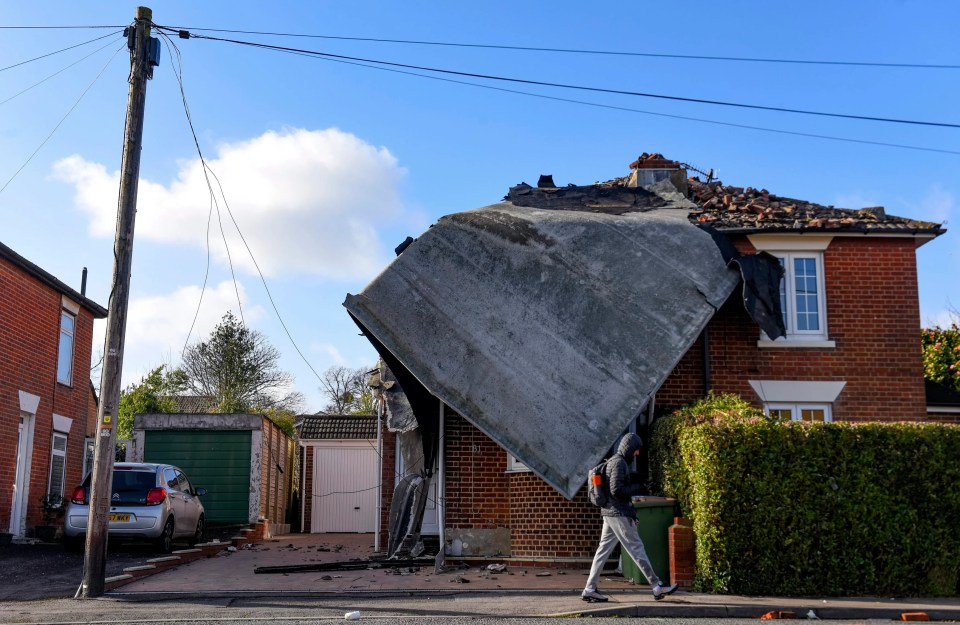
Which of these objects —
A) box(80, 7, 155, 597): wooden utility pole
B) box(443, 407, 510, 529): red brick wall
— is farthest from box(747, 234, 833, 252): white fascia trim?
box(80, 7, 155, 597): wooden utility pole

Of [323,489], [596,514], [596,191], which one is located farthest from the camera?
[323,489]

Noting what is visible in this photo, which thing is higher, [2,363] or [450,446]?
[2,363]

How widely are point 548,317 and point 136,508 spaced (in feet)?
25.9

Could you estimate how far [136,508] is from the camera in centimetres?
1508

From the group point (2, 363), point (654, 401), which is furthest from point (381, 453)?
point (2, 363)

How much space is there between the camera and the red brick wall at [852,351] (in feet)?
46.1

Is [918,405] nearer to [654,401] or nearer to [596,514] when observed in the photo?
[654,401]

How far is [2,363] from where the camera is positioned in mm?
17312

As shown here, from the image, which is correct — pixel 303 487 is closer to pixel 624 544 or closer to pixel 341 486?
pixel 341 486

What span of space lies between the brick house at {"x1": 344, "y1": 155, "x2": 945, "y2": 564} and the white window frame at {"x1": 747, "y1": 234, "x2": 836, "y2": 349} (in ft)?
0.08

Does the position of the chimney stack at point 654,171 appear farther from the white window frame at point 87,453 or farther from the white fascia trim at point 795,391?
the white window frame at point 87,453

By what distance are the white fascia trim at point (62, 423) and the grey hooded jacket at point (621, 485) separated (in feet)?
50.2

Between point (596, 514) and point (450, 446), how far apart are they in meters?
2.72

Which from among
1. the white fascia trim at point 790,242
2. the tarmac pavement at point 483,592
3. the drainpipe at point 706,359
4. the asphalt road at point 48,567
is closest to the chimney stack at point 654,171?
the white fascia trim at point 790,242
